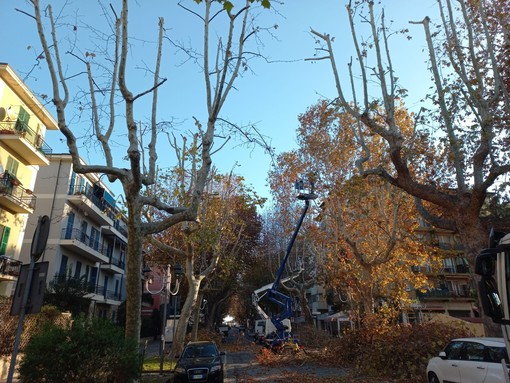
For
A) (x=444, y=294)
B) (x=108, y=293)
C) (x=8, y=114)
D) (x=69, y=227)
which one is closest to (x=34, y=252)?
(x=8, y=114)

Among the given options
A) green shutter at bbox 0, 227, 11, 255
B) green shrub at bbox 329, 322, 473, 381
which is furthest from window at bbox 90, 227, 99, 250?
green shrub at bbox 329, 322, 473, 381

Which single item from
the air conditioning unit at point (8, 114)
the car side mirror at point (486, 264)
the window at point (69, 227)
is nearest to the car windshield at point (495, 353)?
the car side mirror at point (486, 264)

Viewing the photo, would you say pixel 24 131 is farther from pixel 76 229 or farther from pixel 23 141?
pixel 76 229

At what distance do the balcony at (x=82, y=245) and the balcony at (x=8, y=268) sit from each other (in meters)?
7.86

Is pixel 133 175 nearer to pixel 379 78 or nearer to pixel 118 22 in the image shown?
pixel 118 22

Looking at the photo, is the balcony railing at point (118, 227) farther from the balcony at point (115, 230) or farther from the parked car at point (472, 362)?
the parked car at point (472, 362)

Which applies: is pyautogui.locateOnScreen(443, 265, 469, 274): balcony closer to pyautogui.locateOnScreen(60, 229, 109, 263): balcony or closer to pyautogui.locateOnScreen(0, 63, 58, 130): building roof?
pyautogui.locateOnScreen(60, 229, 109, 263): balcony

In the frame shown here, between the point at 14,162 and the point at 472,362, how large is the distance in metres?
23.2

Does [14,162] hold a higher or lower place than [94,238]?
higher

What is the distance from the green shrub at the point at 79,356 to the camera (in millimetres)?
6902

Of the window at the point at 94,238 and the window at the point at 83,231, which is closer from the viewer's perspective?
the window at the point at 83,231

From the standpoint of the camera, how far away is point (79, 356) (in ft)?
23.2

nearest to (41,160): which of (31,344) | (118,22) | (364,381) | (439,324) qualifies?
(118,22)

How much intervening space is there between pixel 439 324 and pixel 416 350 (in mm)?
1947
